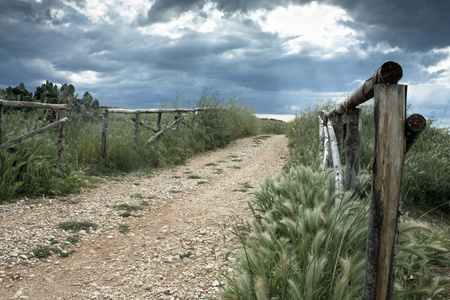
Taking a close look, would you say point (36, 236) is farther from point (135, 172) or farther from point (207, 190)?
point (135, 172)

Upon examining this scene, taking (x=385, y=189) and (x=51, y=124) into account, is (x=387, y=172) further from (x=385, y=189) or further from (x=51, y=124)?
(x=51, y=124)

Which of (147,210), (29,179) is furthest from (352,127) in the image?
(29,179)

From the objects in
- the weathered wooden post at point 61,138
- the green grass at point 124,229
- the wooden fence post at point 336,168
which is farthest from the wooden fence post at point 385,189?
the weathered wooden post at point 61,138

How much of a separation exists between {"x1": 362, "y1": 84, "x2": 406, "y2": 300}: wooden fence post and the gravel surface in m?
1.42

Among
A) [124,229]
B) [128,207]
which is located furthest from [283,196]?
[128,207]

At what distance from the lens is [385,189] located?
2.00 meters

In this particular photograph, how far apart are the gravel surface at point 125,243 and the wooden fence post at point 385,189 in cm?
142

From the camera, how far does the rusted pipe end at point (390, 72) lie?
1.98 m

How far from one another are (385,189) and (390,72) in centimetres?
69

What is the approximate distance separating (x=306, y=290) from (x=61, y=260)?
9.70ft

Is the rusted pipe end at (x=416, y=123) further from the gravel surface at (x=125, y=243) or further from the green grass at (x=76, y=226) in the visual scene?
the green grass at (x=76, y=226)

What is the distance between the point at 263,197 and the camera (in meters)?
4.43

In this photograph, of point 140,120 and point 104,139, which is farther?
point 140,120

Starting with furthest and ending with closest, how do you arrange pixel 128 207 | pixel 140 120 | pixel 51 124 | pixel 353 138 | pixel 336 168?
pixel 140 120 → pixel 51 124 → pixel 128 207 → pixel 336 168 → pixel 353 138
